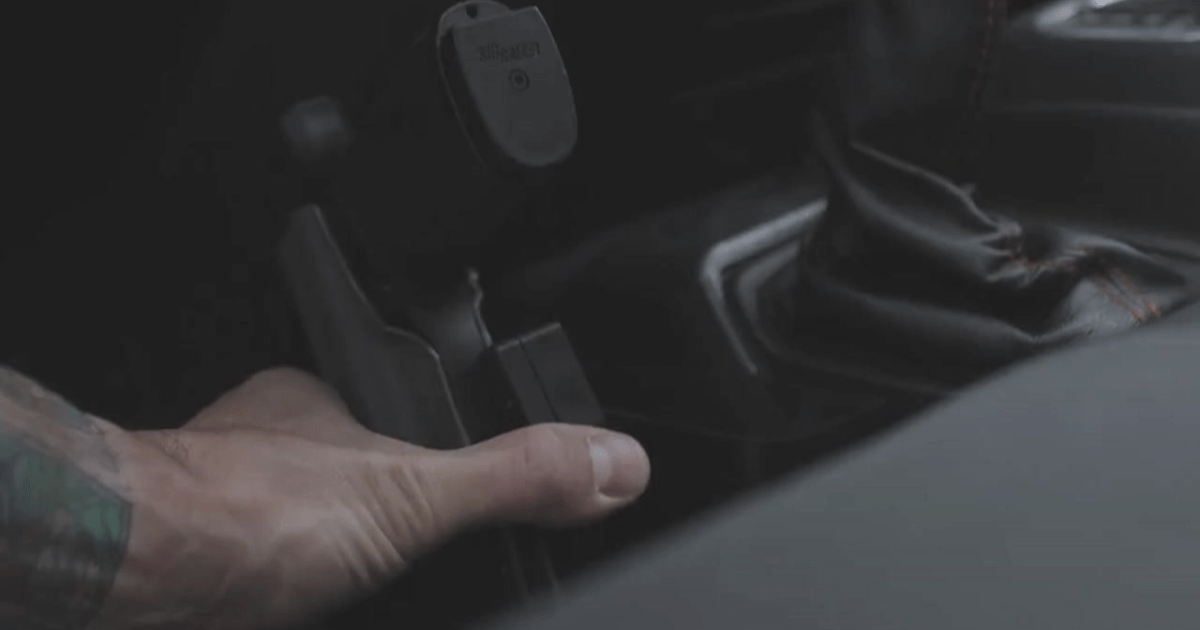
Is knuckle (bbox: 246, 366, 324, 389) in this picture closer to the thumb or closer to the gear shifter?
the thumb

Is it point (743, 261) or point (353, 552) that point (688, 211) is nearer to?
point (743, 261)

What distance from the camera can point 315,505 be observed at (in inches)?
21.9

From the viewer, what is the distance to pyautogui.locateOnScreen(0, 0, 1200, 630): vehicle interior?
332 millimetres

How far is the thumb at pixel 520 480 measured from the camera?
569 mm

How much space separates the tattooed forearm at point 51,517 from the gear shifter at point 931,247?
0.42 metres

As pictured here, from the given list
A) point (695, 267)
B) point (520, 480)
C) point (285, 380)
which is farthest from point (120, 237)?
point (520, 480)

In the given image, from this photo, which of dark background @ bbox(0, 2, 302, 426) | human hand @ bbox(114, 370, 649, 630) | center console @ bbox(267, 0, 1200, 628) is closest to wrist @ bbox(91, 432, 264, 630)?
human hand @ bbox(114, 370, 649, 630)

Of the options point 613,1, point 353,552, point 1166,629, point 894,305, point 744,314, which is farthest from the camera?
point 613,1

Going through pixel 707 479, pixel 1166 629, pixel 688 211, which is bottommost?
pixel 707 479

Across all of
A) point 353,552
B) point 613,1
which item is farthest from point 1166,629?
point 613,1

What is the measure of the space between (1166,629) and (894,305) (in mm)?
460

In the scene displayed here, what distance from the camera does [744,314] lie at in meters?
0.86

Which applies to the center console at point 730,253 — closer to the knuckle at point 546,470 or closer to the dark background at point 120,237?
the knuckle at point 546,470

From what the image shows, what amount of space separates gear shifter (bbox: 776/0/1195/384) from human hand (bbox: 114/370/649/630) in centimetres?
20
